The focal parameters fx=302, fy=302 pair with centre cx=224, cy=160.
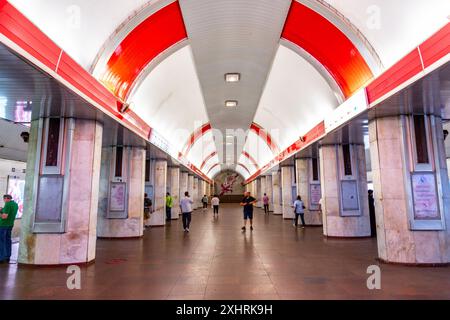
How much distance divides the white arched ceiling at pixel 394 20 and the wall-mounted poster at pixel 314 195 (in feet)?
27.9

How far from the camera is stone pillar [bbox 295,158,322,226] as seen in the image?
1400 cm

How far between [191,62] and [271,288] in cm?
694

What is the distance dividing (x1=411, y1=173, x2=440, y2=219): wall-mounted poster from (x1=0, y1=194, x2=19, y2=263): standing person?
8.96m

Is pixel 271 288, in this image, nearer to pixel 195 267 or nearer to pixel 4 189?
pixel 195 267

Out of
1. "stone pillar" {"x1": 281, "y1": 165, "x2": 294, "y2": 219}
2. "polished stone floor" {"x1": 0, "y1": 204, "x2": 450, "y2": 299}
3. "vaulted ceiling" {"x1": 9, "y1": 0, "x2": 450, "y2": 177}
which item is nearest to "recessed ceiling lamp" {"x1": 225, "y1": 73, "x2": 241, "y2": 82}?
"vaulted ceiling" {"x1": 9, "y1": 0, "x2": 450, "y2": 177}

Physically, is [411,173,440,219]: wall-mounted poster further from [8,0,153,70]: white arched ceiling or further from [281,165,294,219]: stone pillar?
[281,165,294,219]: stone pillar

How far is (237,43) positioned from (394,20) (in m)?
3.80

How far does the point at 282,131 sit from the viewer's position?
50.8 feet

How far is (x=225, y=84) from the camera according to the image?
35.7 feet

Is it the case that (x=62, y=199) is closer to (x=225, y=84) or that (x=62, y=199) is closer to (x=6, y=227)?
(x=6, y=227)

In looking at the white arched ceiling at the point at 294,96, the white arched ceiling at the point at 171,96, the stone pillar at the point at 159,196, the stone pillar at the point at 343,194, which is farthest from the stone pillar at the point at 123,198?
the stone pillar at the point at 343,194

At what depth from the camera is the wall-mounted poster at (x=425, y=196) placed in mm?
6406

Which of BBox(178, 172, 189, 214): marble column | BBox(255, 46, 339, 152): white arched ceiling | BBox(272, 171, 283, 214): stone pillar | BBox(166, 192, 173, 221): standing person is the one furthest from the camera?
BBox(178, 172, 189, 214): marble column

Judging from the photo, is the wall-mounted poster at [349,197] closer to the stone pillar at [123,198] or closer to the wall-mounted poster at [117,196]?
the stone pillar at [123,198]
